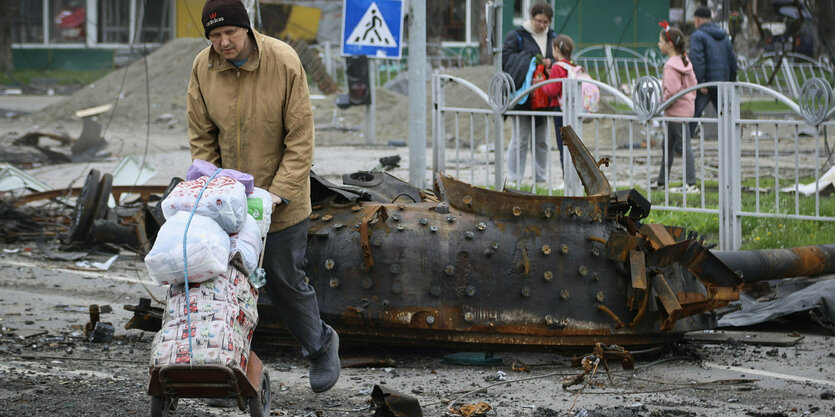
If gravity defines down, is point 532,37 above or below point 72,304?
above

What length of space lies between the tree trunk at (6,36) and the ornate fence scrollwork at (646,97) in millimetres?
30778

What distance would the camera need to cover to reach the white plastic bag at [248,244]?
4.20 m

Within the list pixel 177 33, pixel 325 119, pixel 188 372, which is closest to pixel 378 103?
pixel 325 119

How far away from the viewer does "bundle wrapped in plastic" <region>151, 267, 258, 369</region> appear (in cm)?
386

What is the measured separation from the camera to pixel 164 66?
92.8 feet

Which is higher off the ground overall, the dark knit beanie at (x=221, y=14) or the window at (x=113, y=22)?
the window at (x=113, y=22)

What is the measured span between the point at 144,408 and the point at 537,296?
209 cm

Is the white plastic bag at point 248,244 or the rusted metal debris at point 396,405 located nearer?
the white plastic bag at point 248,244

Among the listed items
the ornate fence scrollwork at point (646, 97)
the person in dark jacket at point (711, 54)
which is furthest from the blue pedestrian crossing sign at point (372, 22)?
the ornate fence scrollwork at point (646, 97)

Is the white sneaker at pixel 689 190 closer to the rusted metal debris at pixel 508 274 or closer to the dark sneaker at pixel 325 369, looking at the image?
the rusted metal debris at pixel 508 274

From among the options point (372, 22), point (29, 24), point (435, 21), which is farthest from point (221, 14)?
point (29, 24)

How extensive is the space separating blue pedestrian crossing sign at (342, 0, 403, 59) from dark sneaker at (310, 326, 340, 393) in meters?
9.46

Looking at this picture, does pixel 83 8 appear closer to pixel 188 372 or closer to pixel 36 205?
pixel 36 205

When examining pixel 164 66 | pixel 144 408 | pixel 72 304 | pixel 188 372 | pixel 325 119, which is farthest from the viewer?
pixel 164 66
